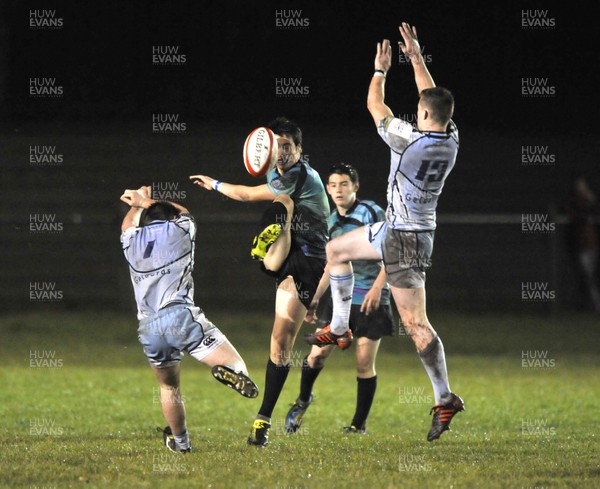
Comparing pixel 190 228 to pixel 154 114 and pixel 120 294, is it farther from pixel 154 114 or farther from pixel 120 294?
pixel 154 114

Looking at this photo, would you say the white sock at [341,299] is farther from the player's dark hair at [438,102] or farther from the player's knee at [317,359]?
the player's dark hair at [438,102]

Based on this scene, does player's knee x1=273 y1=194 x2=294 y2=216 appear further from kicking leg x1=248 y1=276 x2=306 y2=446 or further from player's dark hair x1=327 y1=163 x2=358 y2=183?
player's dark hair x1=327 y1=163 x2=358 y2=183

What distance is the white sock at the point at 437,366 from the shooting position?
8141mm

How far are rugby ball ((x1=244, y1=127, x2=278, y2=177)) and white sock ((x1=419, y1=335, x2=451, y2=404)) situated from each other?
6.08 ft

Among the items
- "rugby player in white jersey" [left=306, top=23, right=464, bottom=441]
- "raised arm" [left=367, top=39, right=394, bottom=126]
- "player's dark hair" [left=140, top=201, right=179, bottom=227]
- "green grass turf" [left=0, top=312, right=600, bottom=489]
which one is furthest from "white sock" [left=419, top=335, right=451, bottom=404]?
"player's dark hair" [left=140, top=201, right=179, bottom=227]

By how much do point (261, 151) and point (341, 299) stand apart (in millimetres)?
1326

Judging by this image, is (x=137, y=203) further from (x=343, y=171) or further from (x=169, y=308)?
(x=343, y=171)

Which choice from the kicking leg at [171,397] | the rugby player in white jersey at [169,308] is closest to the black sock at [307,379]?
the kicking leg at [171,397]

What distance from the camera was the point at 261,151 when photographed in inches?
332

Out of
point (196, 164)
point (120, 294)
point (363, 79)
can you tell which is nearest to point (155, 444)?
point (120, 294)

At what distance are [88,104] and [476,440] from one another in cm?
1625

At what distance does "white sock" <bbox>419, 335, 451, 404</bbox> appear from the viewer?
814cm

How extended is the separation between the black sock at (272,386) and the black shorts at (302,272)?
1.82ft

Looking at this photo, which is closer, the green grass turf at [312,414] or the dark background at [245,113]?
the green grass turf at [312,414]
